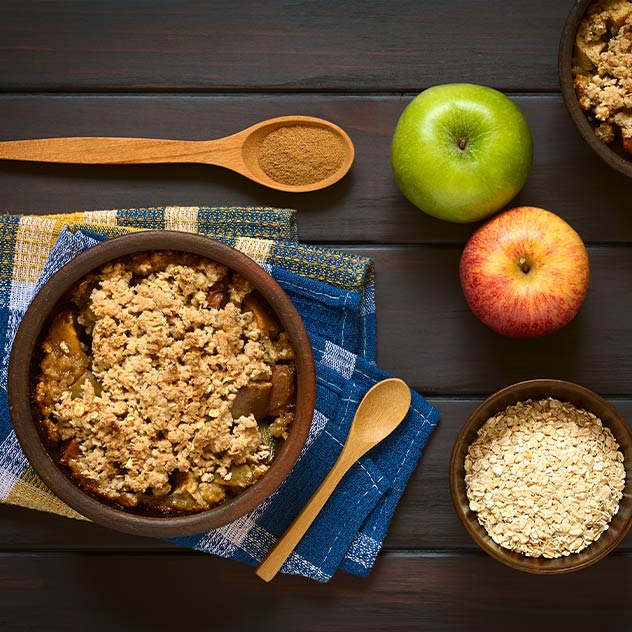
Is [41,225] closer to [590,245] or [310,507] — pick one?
[310,507]

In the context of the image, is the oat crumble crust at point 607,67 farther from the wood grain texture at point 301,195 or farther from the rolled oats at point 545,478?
the rolled oats at point 545,478

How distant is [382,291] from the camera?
1.27 metres

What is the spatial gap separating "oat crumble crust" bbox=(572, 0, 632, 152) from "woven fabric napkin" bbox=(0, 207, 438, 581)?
382 millimetres

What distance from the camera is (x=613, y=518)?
1.20 meters

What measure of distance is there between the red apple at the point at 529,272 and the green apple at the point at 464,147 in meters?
0.05

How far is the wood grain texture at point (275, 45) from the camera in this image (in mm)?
1264

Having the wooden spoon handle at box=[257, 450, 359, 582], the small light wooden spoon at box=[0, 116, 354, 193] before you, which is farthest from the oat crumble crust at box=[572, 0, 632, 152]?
the wooden spoon handle at box=[257, 450, 359, 582]

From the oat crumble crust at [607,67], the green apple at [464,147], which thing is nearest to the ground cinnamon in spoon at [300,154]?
the green apple at [464,147]

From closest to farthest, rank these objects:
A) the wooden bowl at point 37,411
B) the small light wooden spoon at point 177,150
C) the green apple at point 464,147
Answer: the wooden bowl at point 37,411 → the green apple at point 464,147 → the small light wooden spoon at point 177,150

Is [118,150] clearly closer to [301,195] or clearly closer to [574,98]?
[301,195]

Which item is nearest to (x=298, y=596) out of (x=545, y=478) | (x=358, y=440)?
(x=358, y=440)

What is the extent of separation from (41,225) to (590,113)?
31.6 inches

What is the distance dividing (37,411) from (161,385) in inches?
6.2

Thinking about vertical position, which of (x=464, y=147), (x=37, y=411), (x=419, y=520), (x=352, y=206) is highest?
(x=464, y=147)
